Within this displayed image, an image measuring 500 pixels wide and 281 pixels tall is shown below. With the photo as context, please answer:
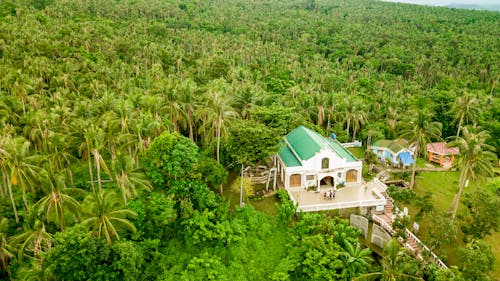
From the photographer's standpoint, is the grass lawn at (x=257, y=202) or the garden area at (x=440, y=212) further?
the grass lawn at (x=257, y=202)

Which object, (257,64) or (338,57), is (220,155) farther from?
(338,57)

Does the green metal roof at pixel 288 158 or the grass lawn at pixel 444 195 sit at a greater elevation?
the green metal roof at pixel 288 158

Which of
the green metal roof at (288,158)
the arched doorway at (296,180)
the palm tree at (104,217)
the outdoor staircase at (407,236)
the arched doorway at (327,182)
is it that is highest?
the palm tree at (104,217)

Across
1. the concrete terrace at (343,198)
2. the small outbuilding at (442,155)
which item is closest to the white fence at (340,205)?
Result: the concrete terrace at (343,198)

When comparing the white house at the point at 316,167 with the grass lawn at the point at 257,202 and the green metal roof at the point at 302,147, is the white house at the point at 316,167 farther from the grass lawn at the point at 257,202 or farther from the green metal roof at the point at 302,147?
the grass lawn at the point at 257,202

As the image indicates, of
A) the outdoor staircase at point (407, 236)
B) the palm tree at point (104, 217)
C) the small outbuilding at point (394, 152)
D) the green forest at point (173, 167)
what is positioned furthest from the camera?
the small outbuilding at point (394, 152)

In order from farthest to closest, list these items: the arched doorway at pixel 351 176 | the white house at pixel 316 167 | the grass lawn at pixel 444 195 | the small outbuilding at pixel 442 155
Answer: the small outbuilding at pixel 442 155, the arched doorway at pixel 351 176, the white house at pixel 316 167, the grass lawn at pixel 444 195

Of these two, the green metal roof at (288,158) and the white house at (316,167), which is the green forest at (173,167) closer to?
the green metal roof at (288,158)

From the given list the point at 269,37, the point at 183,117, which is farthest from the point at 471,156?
the point at 269,37
